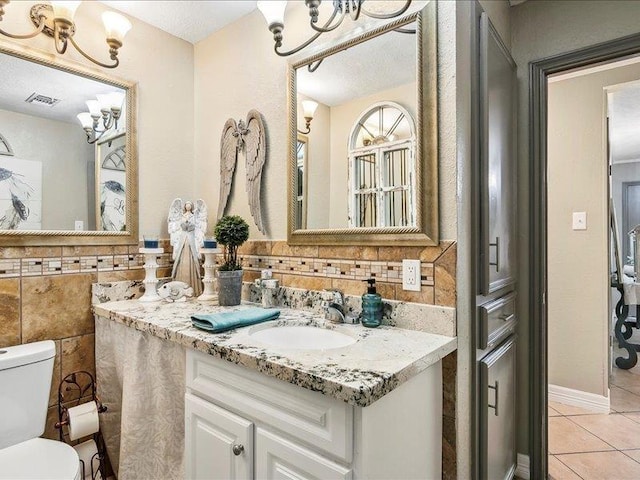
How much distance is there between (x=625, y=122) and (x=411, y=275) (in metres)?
4.14

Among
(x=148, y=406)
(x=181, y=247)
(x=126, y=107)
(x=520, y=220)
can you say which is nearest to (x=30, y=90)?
(x=126, y=107)

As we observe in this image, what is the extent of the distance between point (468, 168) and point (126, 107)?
1.79 meters

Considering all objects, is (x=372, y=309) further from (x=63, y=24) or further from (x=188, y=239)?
(x=63, y=24)

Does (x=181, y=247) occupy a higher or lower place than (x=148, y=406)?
higher

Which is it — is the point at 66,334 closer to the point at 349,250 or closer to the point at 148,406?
the point at 148,406

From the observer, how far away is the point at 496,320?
59.7 inches

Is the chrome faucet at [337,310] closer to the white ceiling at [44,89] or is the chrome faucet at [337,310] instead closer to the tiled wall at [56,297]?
Answer: the tiled wall at [56,297]

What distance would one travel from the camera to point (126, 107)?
2016 millimetres

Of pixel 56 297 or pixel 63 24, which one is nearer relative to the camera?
pixel 63 24

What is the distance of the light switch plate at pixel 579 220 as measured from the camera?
2635 mm

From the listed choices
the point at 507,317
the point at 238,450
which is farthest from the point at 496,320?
the point at 238,450

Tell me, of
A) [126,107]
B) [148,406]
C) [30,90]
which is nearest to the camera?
[148,406]

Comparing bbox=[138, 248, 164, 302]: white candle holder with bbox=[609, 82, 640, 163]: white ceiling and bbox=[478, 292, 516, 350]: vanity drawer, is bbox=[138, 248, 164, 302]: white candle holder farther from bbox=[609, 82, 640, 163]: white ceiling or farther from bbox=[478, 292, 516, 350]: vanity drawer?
bbox=[609, 82, 640, 163]: white ceiling

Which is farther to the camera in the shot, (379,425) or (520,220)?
(520,220)
